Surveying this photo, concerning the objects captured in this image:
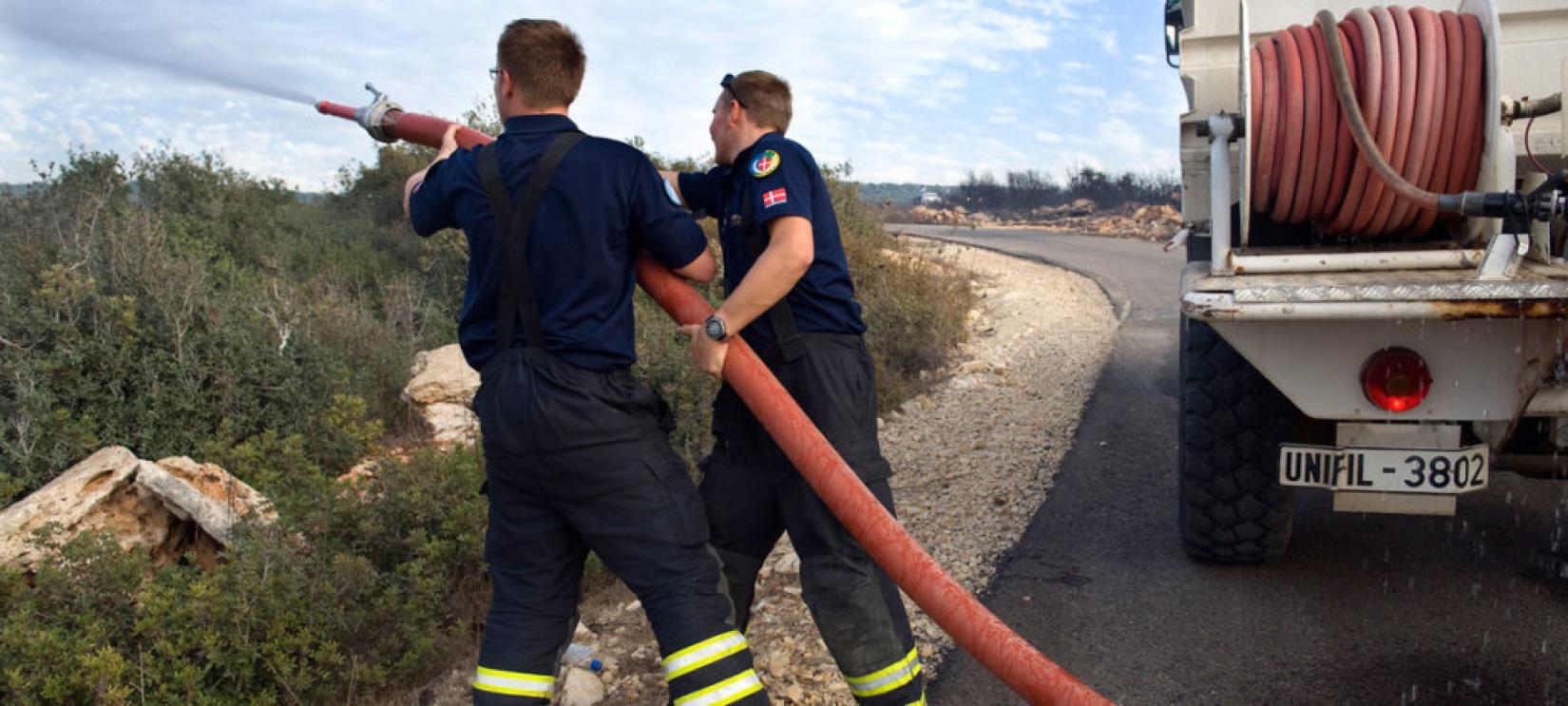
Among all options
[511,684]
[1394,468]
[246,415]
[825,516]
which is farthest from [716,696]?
[246,415]

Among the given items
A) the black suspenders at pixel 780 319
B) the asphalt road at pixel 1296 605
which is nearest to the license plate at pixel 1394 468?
the asphalt road at pixel 1296 605

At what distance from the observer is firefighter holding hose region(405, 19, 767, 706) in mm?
2719

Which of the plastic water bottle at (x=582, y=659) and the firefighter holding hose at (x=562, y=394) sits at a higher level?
the firefighter holding hose at (x=562, y=394)

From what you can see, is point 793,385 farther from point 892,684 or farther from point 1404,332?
point 1404,332

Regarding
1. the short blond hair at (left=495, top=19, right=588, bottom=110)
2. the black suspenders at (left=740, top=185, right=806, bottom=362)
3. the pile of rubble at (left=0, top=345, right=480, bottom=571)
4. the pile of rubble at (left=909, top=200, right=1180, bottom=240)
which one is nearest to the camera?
the short blond hair at (left=495, top=19, right=588, bottom=110)

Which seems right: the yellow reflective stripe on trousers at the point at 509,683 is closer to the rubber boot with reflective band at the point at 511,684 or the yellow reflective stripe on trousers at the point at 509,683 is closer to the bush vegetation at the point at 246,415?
the rubber boot with reflective band at the point at 511,684

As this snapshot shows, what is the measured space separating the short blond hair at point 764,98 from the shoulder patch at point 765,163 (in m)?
0.21

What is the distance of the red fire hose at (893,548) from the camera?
271 cm

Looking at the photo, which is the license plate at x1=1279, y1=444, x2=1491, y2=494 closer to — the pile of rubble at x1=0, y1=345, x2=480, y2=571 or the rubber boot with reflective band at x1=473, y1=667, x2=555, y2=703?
the rubber boot with reflective band at x1=473, y1=667, x2=555, y2=703

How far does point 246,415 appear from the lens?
626cm

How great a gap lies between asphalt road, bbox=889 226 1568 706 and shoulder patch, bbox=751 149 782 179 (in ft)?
5.42

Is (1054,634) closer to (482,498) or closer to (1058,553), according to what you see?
(1058,553)

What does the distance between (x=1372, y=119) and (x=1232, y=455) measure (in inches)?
50.6

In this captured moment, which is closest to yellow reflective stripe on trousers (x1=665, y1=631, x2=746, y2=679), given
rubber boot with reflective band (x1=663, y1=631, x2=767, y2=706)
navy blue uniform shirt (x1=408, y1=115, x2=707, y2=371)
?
rubber boot with reflective band (x1=663, y1=631, x2=767, y2=706)
